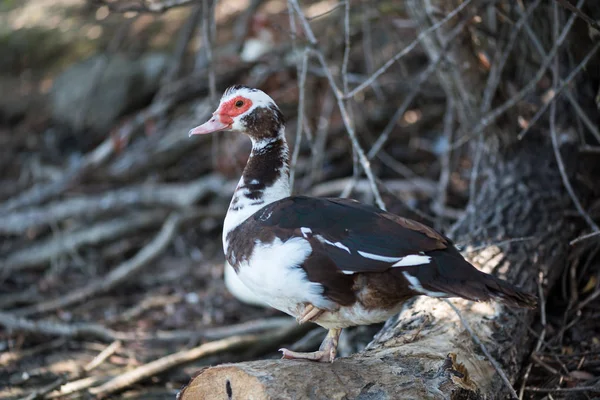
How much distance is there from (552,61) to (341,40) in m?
2.04

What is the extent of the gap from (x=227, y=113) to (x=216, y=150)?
1.57m

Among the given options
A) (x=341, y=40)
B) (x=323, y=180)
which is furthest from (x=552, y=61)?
(x=323, y=180)

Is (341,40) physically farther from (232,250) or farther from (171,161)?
(232,250)

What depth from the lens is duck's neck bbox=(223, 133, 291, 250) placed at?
3.16m

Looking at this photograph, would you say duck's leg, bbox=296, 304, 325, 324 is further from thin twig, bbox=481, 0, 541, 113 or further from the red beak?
thin twig, bbox=481, 0, 541, 113

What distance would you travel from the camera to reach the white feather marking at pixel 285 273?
2.75m

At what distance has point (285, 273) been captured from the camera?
2.75m

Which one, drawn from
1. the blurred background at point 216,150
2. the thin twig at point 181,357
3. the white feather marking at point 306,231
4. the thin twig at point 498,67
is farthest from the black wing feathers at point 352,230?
the thin twig at point 498,67

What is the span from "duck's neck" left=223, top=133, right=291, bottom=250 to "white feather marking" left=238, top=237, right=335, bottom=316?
0.34 meters

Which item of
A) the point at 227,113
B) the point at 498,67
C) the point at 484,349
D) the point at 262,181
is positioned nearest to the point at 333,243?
the point at 262,181

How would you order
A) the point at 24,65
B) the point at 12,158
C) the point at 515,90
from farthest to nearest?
the point at 24,65 < the point at 12,158 < the point at 515,90

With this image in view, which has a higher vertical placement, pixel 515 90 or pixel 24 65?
pixel 515 90

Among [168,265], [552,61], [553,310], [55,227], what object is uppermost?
[552,61]

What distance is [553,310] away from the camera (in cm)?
404
